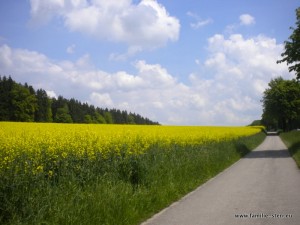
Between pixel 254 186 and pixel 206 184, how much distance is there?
5.07ft

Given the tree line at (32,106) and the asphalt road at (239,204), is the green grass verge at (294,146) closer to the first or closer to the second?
the asphalt road at (239,204)

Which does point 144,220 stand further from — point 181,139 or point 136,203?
point 181,139

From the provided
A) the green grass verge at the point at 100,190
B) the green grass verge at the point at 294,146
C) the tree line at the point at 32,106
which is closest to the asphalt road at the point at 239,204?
the green grass verge at the point at 100,190

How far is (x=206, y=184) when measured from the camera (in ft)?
42.2

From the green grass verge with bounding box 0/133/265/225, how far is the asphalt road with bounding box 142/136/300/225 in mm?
447

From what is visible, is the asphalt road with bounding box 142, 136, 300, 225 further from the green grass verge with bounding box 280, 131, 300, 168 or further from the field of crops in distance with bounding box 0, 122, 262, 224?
the green grass verge with bounding box 280, 131, 300, 168

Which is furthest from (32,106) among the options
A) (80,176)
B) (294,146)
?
(80,176)

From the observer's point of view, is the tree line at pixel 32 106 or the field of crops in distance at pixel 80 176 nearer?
the field of crops in distance at pixel 80 176

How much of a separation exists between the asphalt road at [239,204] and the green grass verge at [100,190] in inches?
17.6

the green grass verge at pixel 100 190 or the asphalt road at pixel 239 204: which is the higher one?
the green grass verge at pixel 100 190

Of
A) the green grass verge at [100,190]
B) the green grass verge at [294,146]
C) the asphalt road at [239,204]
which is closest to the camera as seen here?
the green grass verge at [100,190]

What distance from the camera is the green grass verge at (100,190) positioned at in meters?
6.19

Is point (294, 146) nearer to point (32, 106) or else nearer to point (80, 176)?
point (80, 176)

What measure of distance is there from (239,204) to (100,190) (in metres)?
3.43
